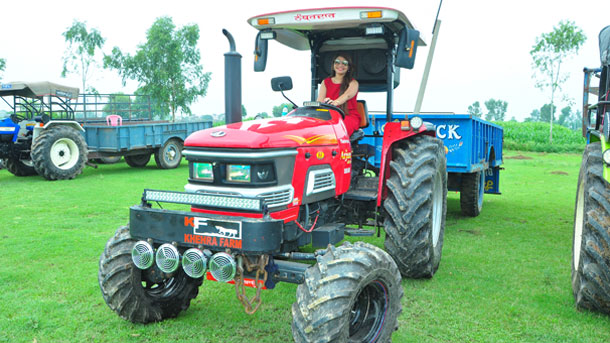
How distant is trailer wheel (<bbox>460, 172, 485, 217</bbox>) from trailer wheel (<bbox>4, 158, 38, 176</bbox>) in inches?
418

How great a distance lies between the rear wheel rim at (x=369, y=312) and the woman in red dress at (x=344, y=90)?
1.83 meters

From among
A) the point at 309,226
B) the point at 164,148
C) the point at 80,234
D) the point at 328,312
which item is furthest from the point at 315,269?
the point at 164,148

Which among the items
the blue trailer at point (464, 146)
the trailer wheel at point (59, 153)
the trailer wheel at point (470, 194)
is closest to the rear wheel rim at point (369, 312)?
the blue trailer at point (464, 146)

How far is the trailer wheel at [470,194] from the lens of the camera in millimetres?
7668

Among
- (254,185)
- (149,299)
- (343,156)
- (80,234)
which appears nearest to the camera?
(254,185)

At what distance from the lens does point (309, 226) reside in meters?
3.90

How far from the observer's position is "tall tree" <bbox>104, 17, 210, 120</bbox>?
32.3m

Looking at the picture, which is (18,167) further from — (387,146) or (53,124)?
(387,146)

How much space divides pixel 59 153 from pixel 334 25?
9.73 meters

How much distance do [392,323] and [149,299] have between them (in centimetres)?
174

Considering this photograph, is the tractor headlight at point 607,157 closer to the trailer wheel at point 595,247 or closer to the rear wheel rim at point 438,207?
the trailer wheel at point 595,247

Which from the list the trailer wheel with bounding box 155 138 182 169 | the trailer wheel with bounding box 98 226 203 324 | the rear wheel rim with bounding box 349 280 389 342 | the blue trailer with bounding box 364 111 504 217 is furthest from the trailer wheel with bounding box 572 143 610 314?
the trailer wheel with bounding box 155 138 182 169

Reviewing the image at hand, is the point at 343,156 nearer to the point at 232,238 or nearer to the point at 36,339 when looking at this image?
the point at 232,238

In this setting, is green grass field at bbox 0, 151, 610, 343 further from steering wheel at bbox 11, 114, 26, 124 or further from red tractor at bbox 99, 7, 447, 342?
steering wheel at bbox 11, 114, 26, 124
